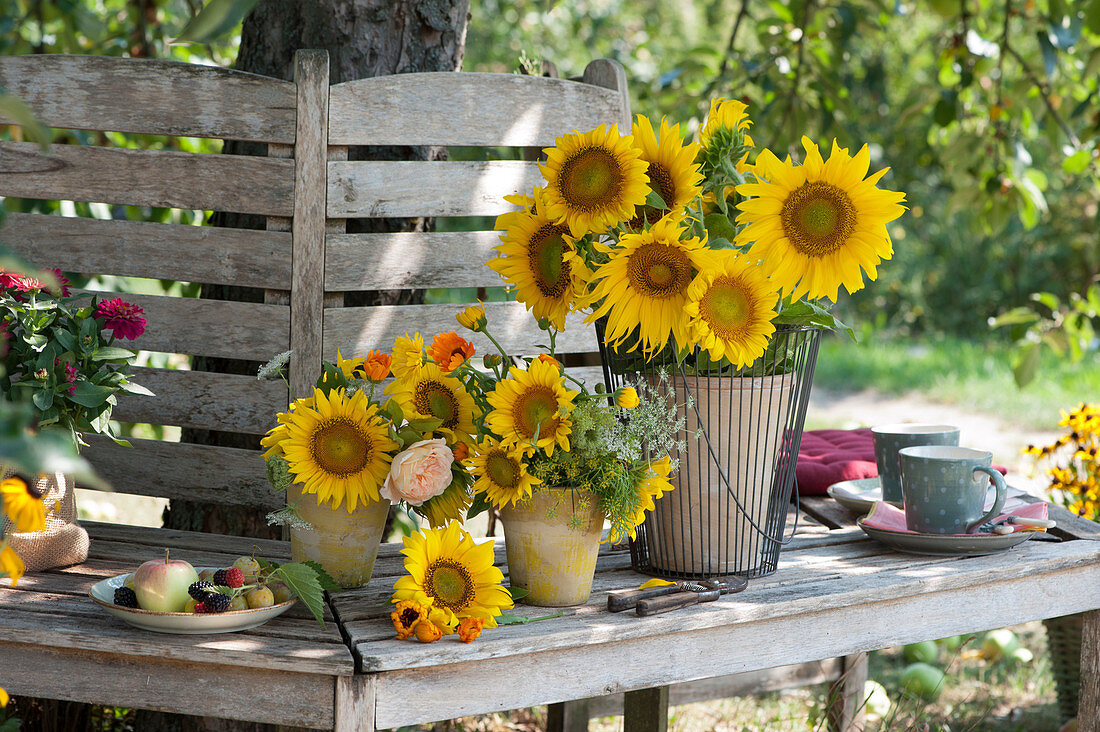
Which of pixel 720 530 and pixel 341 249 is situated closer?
pixel 720 530

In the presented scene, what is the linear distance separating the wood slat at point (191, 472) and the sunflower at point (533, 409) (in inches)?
25.0

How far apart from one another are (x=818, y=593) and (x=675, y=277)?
44 centimetres

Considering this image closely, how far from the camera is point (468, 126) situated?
1643mm

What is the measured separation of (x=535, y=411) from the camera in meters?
1.11

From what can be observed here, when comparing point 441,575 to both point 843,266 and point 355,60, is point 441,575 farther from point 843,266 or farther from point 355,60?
point 355,60

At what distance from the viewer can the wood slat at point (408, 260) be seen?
5.19 ft

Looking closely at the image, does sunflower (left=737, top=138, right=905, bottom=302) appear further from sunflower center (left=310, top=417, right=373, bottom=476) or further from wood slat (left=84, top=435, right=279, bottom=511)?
wood slat (left=84, top=435, right=279, bottom=511)

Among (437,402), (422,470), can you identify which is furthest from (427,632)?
(437,402)

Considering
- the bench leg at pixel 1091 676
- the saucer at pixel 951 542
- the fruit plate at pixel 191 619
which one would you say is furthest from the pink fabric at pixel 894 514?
the fruit plate at pixel 191 619

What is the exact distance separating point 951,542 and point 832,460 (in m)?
0.46

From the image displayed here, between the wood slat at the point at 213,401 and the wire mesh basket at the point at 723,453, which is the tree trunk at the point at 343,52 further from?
the wire mesh basket at the point at 723,453

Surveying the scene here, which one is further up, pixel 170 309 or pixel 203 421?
pixel 170 309

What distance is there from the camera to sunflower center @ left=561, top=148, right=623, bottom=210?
1.11m

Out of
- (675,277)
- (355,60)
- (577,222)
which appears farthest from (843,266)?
(355,60)
